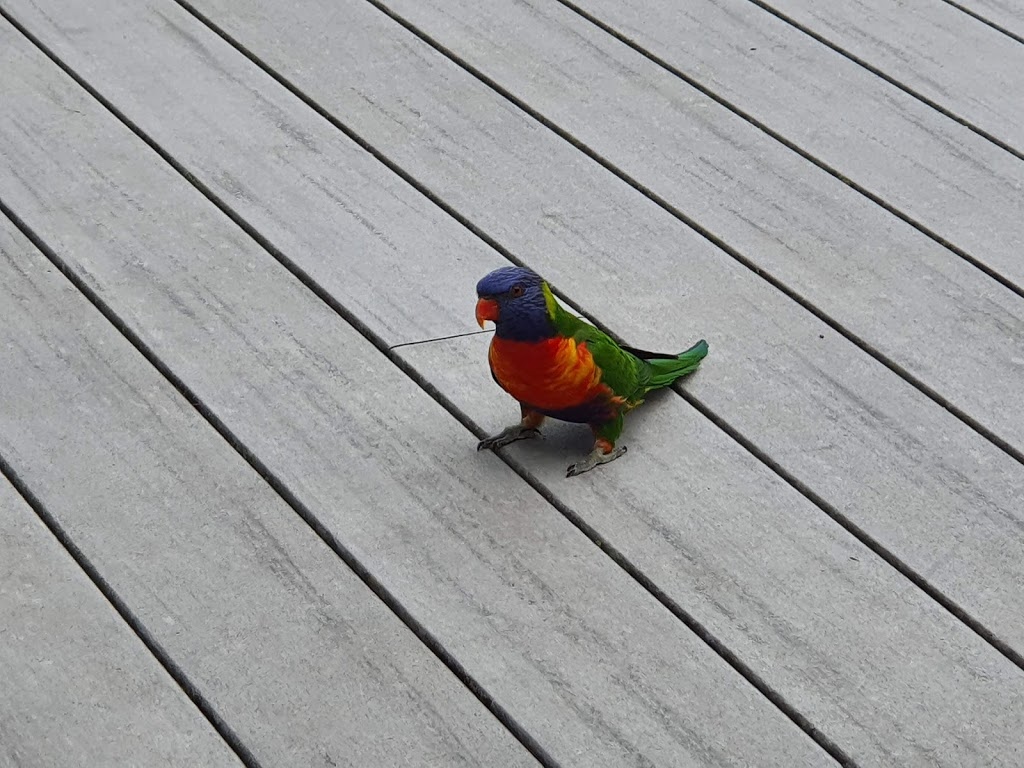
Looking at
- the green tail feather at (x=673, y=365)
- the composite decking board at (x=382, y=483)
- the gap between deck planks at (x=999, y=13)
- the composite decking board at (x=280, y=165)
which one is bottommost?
the composite decking board at (x=382, y=483)

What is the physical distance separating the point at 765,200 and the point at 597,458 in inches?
25.8

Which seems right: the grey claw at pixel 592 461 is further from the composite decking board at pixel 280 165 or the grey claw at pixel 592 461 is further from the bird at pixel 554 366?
the composite decking board at pixel 280 165

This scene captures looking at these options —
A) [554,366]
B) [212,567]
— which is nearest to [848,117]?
[554,366]

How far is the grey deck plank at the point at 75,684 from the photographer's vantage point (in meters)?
1.41

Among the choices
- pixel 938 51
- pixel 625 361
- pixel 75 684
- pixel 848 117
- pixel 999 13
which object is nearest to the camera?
pixel 75 684

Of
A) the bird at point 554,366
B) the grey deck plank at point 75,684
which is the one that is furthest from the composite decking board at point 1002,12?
the grey deck plank at point 75,684

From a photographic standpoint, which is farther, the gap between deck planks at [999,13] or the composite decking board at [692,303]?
the gap between deck planks at [999,13]

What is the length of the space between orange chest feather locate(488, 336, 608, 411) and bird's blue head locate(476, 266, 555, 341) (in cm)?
2

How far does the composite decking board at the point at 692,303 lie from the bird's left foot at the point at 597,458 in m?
0.17

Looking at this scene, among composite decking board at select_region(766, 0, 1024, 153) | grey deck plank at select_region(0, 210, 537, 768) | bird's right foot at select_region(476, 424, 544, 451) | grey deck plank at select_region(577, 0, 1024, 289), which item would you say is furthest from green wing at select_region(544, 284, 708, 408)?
composite decking board at select_region(766, 0, 1024, 153)

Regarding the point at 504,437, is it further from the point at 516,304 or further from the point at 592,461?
the point at 516,304

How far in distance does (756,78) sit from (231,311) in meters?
1.08

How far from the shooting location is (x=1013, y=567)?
1638 millimetres

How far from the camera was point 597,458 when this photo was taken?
69.6 inches
